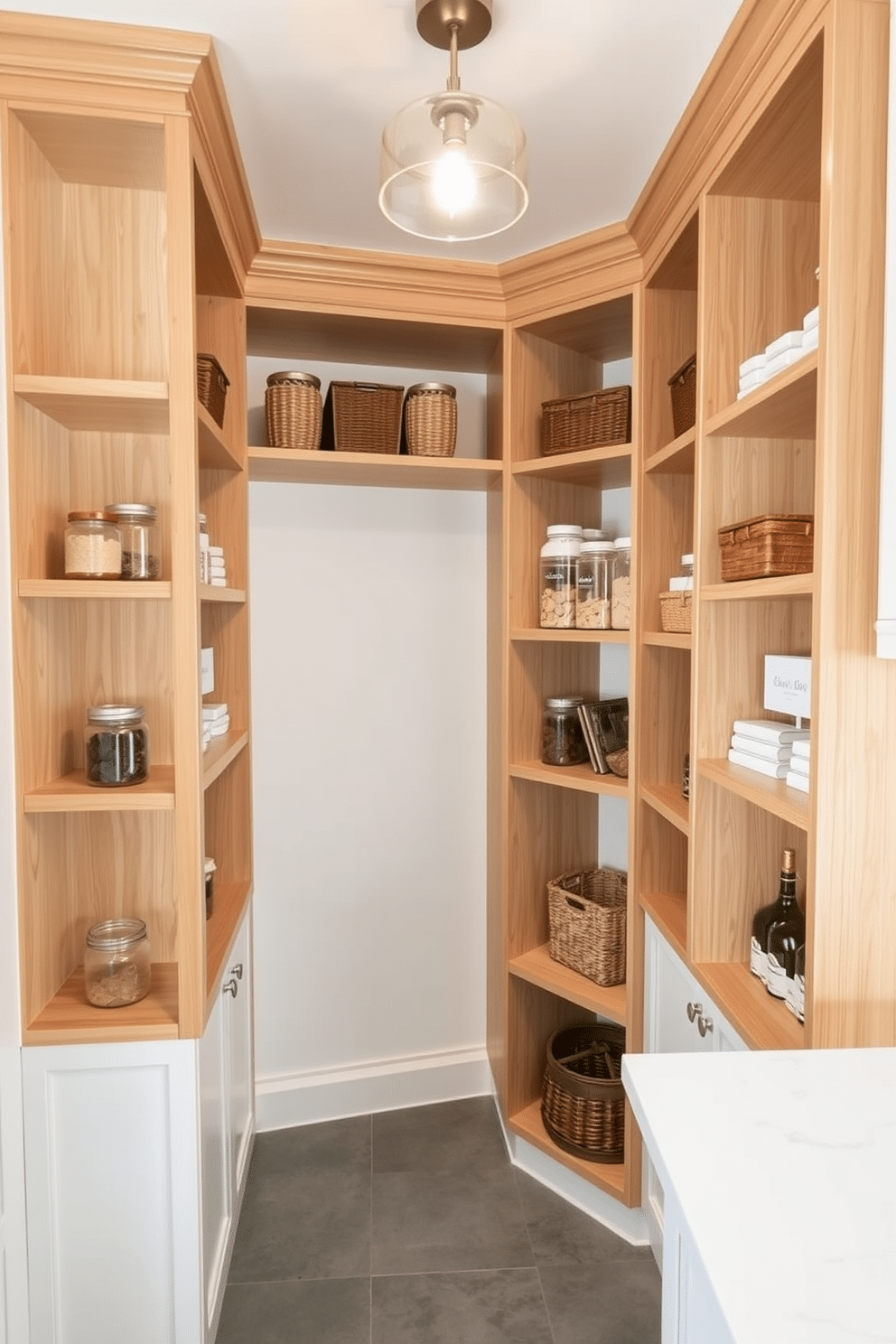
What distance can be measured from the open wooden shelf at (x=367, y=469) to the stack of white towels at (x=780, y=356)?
37.4 inches

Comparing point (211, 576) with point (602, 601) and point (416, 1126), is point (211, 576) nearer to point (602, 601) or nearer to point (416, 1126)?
point (602, 601)

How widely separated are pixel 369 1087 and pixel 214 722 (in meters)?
1.46

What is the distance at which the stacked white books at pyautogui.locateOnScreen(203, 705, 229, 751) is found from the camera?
1.93m

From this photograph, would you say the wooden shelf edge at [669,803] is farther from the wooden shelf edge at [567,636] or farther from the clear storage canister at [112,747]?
the clear storage canister at [112,747]

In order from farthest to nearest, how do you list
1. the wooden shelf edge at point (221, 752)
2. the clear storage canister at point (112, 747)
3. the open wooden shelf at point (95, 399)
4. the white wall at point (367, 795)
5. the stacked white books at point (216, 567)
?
the white wall at point (367, 795) < the stacked white books at point (216, 567) < the wooden shelf edge at point (221, 752) < the clear storage canister at point (112, 747) < the open wooden shelf at point (95, 399)

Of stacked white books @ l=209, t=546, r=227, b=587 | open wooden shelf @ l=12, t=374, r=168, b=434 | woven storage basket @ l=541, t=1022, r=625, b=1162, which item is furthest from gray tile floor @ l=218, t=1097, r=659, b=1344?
open wooden shelf @ l=12, t=374, r=168, b=434

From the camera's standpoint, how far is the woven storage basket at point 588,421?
7.21 ft

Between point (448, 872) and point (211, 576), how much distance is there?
4.41 ft

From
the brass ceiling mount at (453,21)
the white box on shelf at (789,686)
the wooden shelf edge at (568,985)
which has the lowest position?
the wooden shelf edge at (568,985)

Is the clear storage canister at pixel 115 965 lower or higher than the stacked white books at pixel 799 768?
lower

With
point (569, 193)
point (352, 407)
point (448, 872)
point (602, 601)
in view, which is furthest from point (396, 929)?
point (569, 193)

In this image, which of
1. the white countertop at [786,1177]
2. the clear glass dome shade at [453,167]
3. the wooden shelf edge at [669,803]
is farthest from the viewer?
the wooden shelf edge at [669,803]

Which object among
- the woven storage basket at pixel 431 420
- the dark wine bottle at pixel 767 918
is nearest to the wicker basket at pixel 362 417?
the woven storage basket at pixel 431 420

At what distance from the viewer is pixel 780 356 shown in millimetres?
1396
